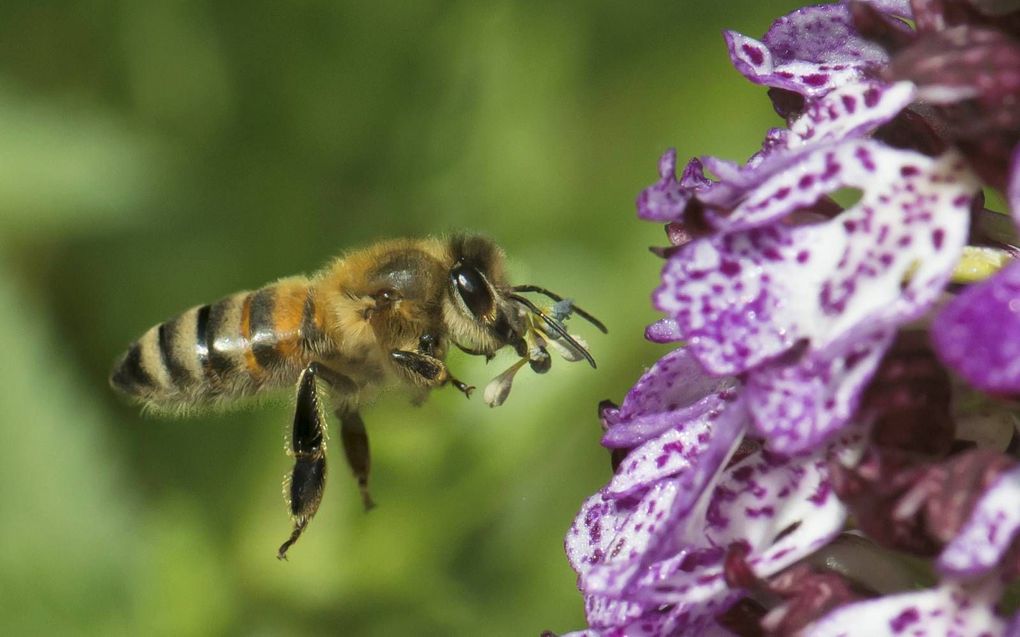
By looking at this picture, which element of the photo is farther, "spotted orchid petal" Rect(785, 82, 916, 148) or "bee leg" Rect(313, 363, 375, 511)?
"bee leg" Rect(313, 363, 375, 511)

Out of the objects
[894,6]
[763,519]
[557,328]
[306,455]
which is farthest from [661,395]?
[306,455]

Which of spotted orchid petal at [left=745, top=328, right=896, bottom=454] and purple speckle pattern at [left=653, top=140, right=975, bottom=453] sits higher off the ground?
purple speckle pattern at [left=653, top=140, right=975, bottom=453]

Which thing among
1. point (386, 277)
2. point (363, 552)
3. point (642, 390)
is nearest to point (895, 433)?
point (642, 390)

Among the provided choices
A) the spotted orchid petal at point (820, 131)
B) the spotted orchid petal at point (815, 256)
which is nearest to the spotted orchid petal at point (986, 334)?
the spotted orchid petal at point (815, 256)

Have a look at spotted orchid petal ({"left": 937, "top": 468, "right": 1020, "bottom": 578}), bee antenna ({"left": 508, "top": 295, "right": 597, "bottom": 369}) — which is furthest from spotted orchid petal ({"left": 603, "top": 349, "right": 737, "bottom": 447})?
bee antenna ({"left": 508, "top": 295, "right": 597, "bottom": 369})

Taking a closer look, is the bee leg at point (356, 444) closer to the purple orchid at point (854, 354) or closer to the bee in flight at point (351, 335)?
the bee in flight at point (351, 335)

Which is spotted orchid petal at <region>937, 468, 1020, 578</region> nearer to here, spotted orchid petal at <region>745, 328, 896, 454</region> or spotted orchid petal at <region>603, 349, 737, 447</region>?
spotted orchid petal at <region>745, 328, 896, 454</region>

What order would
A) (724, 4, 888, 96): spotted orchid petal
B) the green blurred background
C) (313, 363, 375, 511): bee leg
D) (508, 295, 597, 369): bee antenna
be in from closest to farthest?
1. (724, 4, 888, 96): spotted orchid petal
2. (508, 295, 597, 369): bee antenna
3. (313, 363, 375, 511): bee leg
4. the green blurred background
